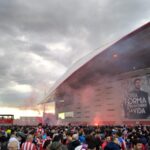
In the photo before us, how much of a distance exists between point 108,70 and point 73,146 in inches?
1069

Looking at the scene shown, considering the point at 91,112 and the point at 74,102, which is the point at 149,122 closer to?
the point at 91,112

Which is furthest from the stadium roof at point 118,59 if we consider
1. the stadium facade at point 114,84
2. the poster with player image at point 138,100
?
the poster with player image at point 138,100

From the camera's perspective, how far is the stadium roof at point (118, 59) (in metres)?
25.0

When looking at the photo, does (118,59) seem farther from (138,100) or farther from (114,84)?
(138,100)

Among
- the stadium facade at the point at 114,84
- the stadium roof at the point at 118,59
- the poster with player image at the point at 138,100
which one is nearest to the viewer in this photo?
the stadium roof at the point at 118,59

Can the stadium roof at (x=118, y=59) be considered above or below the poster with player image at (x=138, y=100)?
above

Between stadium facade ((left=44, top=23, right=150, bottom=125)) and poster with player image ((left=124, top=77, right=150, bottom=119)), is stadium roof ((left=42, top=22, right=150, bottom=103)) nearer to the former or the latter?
stadium facade ((left=44, top=23, right=150, bottom=125))

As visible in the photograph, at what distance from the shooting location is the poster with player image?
25938mm

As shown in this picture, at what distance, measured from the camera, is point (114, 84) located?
→ 103 feet

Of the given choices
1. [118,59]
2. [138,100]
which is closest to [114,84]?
[118,59]

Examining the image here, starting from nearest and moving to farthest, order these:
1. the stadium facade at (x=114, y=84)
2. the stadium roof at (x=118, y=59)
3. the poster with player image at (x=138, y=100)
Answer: the stadium roof at (x=118, y=59), the poster with player image at (x=138, y=100), the stadium facade at (x=114, y=84)

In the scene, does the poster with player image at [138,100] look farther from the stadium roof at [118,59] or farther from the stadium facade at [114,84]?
the stadium roof at [118,59]

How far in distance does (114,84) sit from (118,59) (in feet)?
11.5

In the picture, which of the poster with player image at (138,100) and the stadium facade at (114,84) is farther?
the stadium facade at (114,84)
